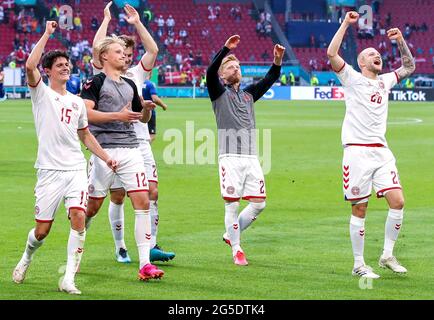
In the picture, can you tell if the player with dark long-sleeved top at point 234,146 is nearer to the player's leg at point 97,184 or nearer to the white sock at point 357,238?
the white sock at point 357,238

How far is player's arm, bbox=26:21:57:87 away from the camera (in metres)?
9.34

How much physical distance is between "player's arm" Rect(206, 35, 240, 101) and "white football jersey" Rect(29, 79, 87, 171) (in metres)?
2.16

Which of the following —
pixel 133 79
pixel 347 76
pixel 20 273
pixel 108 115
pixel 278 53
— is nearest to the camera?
pixel 20 273

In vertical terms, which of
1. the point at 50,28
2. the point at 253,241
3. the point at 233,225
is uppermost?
the point at 50,28

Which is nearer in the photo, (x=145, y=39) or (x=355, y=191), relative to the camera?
(x=355, y=191)

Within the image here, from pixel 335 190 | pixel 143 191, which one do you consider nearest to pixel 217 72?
Answer: pixel 143 191

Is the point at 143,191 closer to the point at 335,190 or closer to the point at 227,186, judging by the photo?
the point at 227,186

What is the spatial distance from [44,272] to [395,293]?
368cm

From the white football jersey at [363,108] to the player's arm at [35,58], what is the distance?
3288 mm

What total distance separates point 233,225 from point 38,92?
10.2 ft

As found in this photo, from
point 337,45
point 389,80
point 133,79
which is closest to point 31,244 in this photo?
point 133,79

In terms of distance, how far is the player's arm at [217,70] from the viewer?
11312mm

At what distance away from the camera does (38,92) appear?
31.8ft

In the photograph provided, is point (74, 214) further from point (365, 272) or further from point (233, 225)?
point (365, 272)
